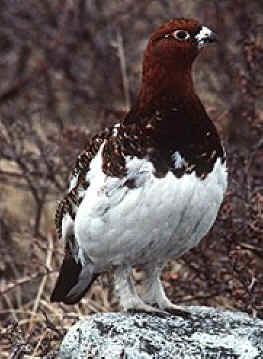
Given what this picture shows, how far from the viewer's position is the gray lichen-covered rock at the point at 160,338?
339cm

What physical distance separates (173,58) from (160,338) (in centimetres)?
93

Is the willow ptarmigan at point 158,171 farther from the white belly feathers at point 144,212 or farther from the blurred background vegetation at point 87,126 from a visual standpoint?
the blurred background vegetation at point 87,126

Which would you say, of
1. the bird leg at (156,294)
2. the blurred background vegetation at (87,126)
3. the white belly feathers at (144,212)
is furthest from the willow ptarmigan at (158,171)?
the blurred background vegetation at (87,126)

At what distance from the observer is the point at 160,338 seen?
345cm

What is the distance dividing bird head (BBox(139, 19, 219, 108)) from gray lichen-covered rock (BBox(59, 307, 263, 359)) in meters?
0.75

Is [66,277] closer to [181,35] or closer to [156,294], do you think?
[156,294]

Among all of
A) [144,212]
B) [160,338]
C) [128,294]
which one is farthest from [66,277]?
[144,212]

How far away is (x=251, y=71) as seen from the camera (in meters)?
5.04

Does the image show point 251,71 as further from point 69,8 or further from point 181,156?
point 69,8

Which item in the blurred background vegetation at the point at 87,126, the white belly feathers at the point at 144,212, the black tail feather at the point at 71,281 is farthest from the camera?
the blurred background vegetation at the point at 87,126

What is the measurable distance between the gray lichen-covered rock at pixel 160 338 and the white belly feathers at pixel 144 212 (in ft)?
0.72

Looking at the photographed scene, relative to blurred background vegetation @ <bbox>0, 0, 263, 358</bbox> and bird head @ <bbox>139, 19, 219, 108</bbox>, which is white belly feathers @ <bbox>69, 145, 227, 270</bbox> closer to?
bird head @ <bbox>139, 19, 219, 108</bbox>

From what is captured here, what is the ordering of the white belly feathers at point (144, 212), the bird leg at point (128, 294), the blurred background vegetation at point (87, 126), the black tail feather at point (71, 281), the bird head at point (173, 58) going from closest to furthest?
the white belly feathers at point (144, 212), the bird head at point (173, 58), the bird leg at point (128, 294), the black tail feather at point (71, 281), the blurred background vegetation at point (87, 126)

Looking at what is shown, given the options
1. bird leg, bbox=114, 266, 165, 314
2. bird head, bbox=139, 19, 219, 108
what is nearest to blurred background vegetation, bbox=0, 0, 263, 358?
bird leg, bbox=114, 266, 165, 314
